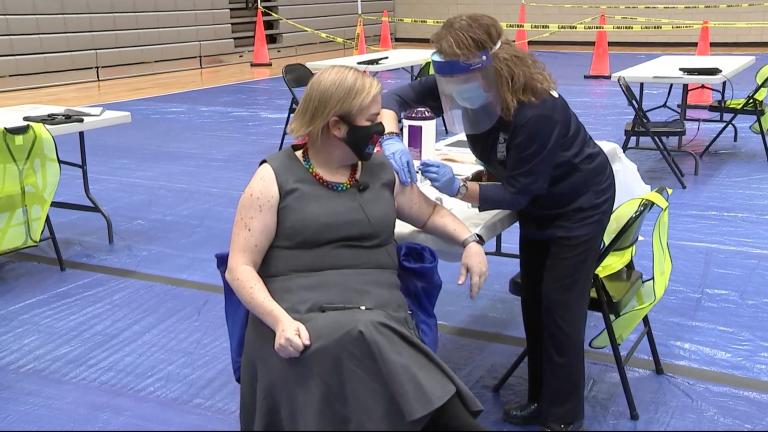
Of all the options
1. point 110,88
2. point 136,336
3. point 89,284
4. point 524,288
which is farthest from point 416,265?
point 110,88

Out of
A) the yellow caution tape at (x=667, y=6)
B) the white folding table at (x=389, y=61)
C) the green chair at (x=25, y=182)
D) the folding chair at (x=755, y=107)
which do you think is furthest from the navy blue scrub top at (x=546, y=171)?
the yellow caution tape at (x=667, y=6)

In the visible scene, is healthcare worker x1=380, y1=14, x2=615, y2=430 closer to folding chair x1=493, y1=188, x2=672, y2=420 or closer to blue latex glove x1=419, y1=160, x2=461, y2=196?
blue latex glove x1=419, y1=160, x2=461, y2=196

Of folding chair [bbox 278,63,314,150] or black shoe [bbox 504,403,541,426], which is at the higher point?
folding chair [bbox 278,63,314,150]

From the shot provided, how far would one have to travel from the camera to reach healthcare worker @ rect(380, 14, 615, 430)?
2264 millimetres

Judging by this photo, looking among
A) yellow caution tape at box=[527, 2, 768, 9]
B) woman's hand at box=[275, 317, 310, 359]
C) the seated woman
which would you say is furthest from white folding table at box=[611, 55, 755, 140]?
yellow caution tape at box=[527, 2, 768, 9]

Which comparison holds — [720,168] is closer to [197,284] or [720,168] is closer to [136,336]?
[197,284]

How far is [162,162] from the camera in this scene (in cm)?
658

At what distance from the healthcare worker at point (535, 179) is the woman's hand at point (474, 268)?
0.16m

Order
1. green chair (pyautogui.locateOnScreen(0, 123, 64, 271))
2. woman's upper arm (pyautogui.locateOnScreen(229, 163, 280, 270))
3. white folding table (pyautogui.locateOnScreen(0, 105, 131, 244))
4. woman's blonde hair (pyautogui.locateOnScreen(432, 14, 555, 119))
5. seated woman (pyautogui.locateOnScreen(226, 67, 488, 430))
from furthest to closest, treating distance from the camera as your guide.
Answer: white folding table (pyautogui.locateOnScreen(0, 105, 131, 244)) → green chair (pyautogui.locateOnScreen(0, 123, 64, 271)) → woman's blonde hair (pyautogui.locateOnScreen(432, 14, 555, 119)) → woman's upper arm (pyautogui.locateOnScreen(229, 163, 280, 270)) → seated woman (pyautogui.locateOnScreen(226, 67, 488, 430))

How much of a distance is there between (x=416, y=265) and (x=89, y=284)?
2397mm

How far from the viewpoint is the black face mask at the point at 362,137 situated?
2064mm

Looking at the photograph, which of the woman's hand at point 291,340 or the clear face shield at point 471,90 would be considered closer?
the woman's hand at point 291,340

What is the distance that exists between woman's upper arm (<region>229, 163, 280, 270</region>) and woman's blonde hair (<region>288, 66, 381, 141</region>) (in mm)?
181

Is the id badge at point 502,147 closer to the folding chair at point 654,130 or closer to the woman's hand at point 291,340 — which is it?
the woman's hand at point 291,340
